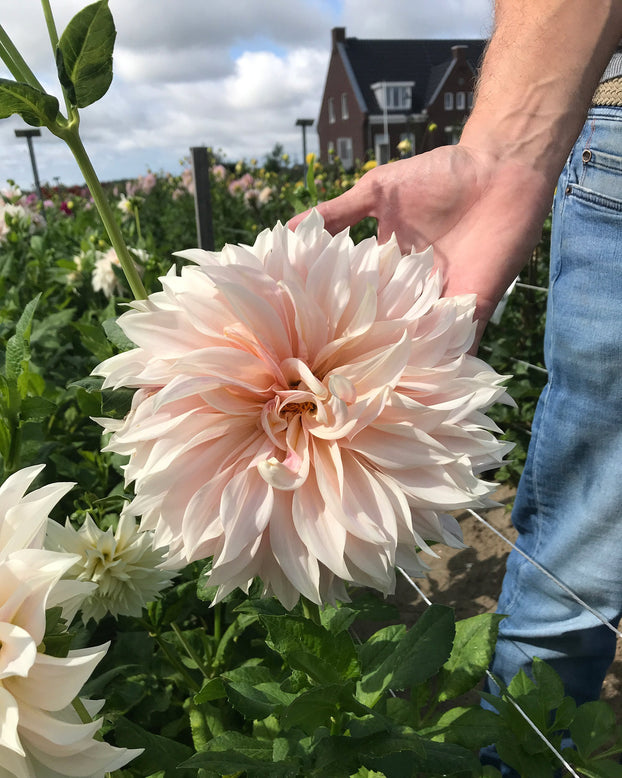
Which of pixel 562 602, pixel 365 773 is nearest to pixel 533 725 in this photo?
pixel 365 773

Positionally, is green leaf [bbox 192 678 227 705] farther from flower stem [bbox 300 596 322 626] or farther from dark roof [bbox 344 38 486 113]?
dark roof [bbox 344 38 486 113]

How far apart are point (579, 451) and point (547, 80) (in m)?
0.77

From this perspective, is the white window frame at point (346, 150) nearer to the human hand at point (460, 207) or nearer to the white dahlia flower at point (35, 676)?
the human hand at point (460, 207)

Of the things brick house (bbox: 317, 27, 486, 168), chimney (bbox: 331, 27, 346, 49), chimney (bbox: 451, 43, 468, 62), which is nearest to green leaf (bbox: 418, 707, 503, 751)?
brick house (bbox: 317, 27, 486, 168)

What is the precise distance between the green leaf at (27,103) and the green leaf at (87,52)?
0.03 m

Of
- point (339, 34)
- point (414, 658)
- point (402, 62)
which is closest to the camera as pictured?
point (414, 658)

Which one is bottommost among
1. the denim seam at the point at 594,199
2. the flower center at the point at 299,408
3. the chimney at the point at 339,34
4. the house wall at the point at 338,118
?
the flower center at the point at 299,408

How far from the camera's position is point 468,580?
3.05 m

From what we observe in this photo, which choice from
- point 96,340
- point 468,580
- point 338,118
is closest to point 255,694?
point 96,340

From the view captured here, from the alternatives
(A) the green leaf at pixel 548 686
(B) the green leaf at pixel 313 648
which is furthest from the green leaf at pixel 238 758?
(A) the green leaf at pixel 548 686

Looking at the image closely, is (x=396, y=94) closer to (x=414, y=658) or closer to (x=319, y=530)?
(x=414, y=658)

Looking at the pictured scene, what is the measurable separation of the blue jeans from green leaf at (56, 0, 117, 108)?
1046 millimetres

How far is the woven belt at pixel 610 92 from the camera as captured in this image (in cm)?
138

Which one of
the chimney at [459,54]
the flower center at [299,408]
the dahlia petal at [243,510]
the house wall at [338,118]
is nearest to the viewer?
the dahlia petal at [243,510]
